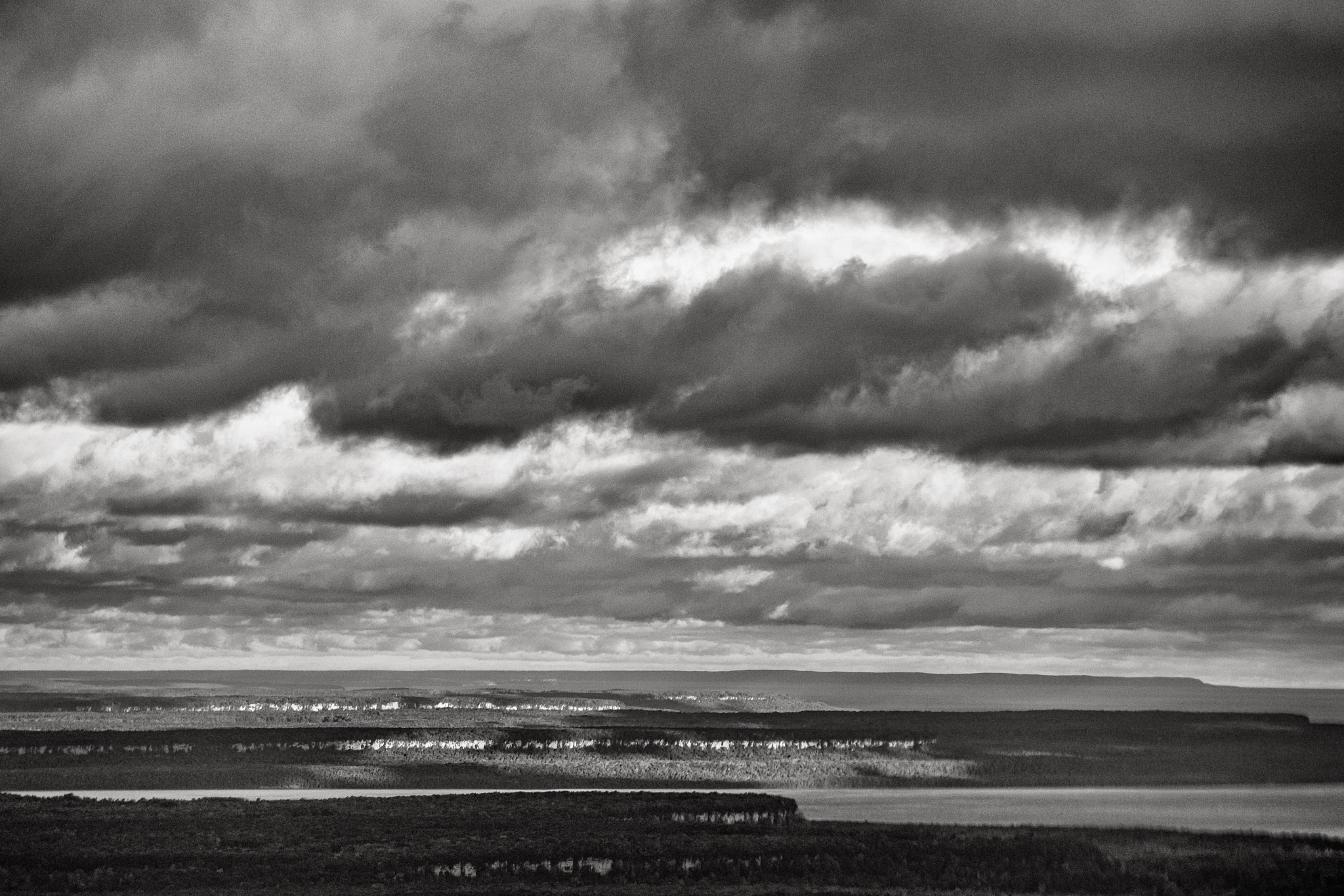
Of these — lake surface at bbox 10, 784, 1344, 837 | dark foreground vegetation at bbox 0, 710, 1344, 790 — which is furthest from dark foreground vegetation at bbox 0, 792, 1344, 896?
dark foreground vegetation at bbox 0, 710, 1344, 790

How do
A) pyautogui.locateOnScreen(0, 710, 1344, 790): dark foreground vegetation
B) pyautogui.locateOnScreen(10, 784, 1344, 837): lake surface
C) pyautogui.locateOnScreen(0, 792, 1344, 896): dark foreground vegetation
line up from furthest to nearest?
pyautogui.locateOnScreen(0, 710, 1344, 790): dark foreground vegetation → pyautogui.locateOnScreen(10, 784, 1344, 837): lake surface → pyautogui.locateOnScreen(0, 792, 1344, 896): dark foreground vegetation

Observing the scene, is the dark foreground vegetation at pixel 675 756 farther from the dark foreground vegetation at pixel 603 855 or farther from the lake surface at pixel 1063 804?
the dark foreground vegetation at pixel 603 855

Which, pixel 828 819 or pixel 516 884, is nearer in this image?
pixel 516 884

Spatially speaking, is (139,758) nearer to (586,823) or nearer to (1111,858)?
(586,823)

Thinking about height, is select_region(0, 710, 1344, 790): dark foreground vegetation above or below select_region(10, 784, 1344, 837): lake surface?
above

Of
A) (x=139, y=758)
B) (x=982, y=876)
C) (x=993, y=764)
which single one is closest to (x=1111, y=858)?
(x=982, y=876)

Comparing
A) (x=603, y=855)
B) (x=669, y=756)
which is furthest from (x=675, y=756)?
(x=603, y=855)

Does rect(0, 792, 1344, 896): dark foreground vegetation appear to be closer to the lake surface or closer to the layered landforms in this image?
the lake surface
